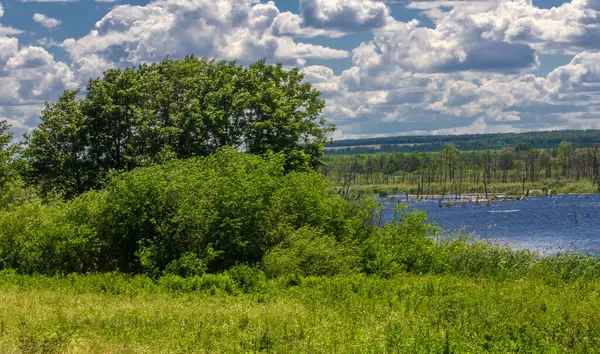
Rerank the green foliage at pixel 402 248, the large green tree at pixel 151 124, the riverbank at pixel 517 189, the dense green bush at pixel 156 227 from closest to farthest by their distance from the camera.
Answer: the dense green bush at pixel 156 227 < the green foliage at pixel 402 248 < the large green tree at pixel 151 124 < the riverbank at pixel 517 189

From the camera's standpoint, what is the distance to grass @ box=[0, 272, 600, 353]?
13.2m

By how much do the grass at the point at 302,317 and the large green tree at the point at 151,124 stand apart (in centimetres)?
1913

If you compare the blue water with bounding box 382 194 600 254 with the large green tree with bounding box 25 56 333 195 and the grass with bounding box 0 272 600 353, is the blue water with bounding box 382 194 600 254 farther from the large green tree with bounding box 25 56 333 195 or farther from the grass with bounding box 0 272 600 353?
the grass with bounding box 0 272 600 353

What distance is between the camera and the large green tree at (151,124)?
3991 centimetres

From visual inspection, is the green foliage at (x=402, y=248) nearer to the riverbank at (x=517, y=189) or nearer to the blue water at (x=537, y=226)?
the blue water at (x=537, y=226)

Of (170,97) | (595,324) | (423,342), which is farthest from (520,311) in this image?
(170,97)

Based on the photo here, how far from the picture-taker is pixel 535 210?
116m

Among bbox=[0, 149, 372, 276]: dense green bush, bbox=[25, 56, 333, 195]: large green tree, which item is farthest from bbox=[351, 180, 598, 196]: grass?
bbox=[0, 149, 372, 276]: dense green bush

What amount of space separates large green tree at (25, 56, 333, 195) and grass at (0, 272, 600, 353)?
62.8ft

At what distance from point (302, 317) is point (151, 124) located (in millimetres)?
26777

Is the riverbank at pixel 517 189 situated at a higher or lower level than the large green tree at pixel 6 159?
lower

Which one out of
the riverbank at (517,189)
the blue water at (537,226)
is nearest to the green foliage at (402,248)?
the blue water at (537,226)

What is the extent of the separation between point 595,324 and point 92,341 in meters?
Answer: 11.3

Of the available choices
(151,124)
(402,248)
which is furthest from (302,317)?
(151,124)
